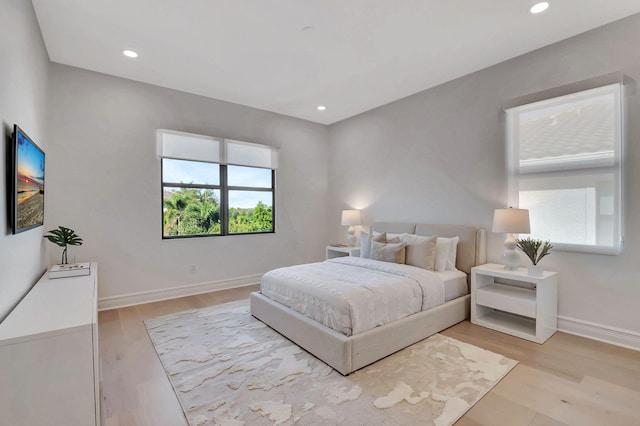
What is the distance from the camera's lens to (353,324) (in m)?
2.34

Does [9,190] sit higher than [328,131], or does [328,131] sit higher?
[328,131]

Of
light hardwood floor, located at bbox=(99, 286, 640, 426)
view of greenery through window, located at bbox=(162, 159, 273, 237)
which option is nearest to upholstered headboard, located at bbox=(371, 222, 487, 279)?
light hardwood floor, located at bbox=(99, 286, 640, 426)

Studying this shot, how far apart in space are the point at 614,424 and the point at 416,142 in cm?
345

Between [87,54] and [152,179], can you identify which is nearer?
[87,54]

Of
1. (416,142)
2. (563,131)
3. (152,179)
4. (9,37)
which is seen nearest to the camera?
(9,37)

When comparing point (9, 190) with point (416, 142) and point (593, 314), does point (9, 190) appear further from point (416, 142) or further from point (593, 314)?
point (593, 314)

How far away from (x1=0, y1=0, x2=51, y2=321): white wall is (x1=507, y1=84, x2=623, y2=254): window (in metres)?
4.28

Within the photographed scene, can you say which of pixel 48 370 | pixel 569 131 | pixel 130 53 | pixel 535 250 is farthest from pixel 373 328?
pixel 130 53

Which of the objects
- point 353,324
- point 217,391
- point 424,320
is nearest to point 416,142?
point 424,320

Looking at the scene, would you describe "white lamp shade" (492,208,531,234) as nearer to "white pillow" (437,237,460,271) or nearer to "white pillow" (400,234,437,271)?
"white pillow" (437,237,460,271)

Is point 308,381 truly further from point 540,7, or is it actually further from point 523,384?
point 540,7

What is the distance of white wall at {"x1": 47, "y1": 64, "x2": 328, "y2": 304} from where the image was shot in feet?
11.6

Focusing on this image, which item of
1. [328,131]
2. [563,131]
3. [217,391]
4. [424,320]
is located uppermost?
[328,131]

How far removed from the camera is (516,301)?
9.65ft
